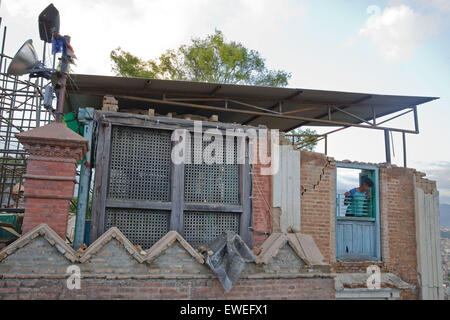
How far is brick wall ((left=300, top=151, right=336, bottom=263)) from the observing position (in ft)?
26.5

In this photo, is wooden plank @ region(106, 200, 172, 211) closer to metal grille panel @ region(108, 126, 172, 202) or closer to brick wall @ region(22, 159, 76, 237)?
metal grille panel @ region(108, 126, 172, 202)

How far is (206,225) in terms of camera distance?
723 centimetres

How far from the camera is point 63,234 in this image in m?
5.77

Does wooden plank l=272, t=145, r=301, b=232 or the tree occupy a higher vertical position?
the tree

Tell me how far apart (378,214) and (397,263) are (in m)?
1.25

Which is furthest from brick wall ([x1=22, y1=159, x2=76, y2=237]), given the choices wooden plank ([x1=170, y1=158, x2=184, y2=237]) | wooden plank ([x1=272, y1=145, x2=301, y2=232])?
wooden plank ([x1=272, y1=145, x2=301, y2=232])

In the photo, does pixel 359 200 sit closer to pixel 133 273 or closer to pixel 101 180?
pixel 133 273

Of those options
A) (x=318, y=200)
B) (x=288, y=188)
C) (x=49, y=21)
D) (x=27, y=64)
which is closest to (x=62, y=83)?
(x=27, y=64)

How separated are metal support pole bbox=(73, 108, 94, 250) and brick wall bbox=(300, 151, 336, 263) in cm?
441

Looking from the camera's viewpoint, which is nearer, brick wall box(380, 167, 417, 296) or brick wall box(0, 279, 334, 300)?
brick wall box(0, 279, 334, 300)

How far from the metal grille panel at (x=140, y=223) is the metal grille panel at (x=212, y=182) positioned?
2.10 ft

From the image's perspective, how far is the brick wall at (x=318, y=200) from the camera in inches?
318

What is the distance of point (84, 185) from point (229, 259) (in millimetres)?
2934
